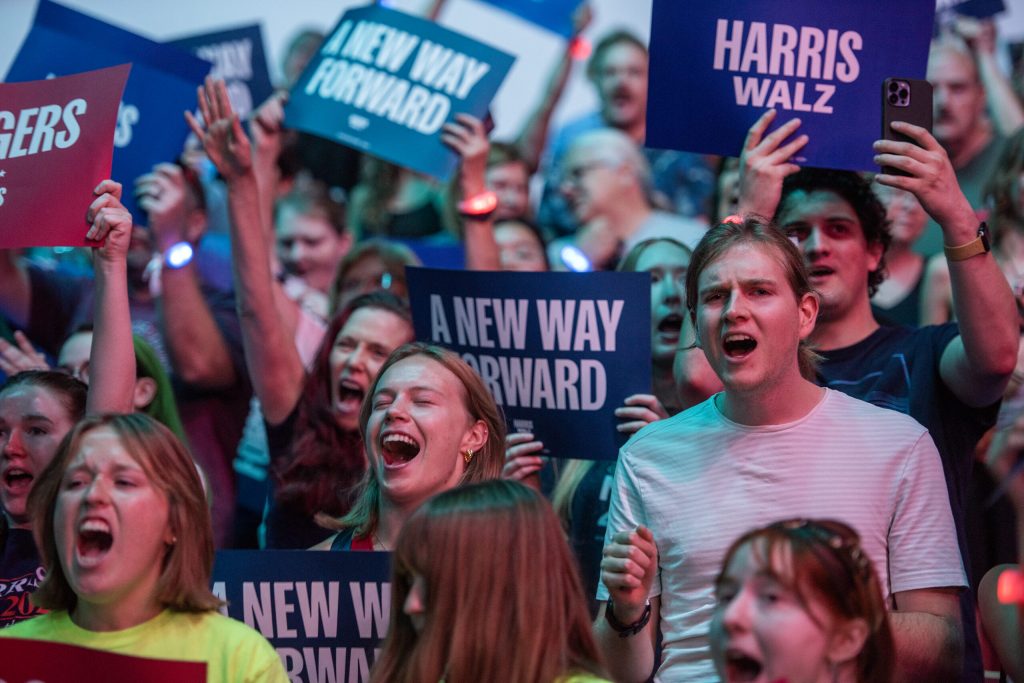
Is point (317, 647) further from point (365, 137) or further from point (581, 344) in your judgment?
point (365, 137)

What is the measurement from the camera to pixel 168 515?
2.66m

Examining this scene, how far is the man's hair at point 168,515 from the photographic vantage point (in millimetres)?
2627

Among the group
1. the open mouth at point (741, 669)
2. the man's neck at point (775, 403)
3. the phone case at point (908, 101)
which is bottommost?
the open mouth at point (741, 669)

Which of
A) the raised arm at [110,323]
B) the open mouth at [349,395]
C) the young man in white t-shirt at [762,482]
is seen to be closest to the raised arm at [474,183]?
the open mouth at [349,395]

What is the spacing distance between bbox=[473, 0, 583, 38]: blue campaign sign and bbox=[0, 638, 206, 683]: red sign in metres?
3.61

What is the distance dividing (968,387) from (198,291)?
2.52 metres

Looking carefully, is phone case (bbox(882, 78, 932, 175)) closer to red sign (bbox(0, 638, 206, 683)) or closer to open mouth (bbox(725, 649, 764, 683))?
open mouth (bbox(725, 649, 764, 683))

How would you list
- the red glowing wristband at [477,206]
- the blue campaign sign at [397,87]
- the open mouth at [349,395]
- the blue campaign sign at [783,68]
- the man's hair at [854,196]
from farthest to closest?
the blue campaign sign at [397,87], the red glowing wristband at [477,206], the open mouth at [349,395], the man's hair at [854,196], the blue campaign sign at [783,68]

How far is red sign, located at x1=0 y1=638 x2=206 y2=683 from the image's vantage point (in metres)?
2.41

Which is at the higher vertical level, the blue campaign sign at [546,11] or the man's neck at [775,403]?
the blue campaign sign at [546,11]

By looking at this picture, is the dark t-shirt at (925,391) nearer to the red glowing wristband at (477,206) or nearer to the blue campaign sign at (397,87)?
the red glowing wristband at (477,206)

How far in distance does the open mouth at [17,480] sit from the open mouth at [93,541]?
798 millimetres

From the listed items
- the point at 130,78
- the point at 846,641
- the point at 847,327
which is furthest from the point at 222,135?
the point at 846,641

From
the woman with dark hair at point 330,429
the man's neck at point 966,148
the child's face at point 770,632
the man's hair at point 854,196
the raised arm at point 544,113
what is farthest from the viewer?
the raised arm at point 544,113
